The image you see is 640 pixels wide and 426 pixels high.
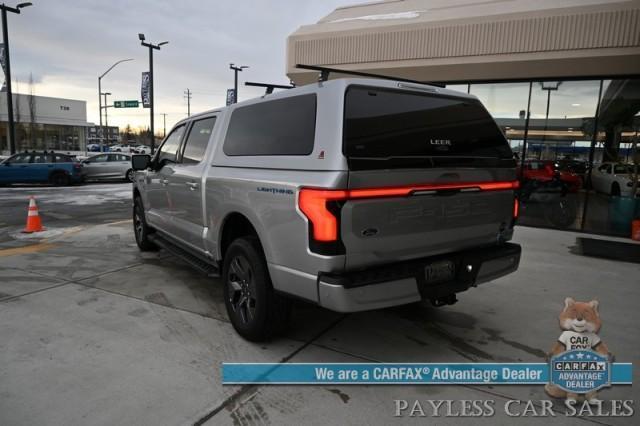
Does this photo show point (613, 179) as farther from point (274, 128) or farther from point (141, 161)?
point (141, 161)

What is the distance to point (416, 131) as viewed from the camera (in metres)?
3.30

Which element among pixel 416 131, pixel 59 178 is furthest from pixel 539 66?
pixel 59 178

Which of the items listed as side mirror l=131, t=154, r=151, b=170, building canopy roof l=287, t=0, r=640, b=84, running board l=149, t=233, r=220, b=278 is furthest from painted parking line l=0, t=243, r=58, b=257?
building canopy roof l=287, t=0, r=640, b=84

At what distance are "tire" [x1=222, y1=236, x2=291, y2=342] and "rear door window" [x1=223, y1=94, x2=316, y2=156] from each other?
0.81 m

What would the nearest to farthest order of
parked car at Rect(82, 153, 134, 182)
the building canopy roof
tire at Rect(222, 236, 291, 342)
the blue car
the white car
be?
1. tire at Rect(222, 236, 291, 342)
2. the building canopy roof
3. the white car
4. the blue car
5. parked car at Rect(82, 153, 134, 182)

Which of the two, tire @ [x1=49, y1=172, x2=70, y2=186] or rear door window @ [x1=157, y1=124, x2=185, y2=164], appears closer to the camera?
rear door window @ [x1=157, y1=124, x2=185, y2=164]

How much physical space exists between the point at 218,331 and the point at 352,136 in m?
2.15

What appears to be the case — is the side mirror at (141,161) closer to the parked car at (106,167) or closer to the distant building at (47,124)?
the parked car at (106,167)

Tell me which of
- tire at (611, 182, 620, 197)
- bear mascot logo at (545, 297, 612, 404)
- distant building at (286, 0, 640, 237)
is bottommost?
bear mascot logo at (545, 297, 612, 404)

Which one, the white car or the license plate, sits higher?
the white car

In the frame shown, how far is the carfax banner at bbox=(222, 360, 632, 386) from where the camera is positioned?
309 cm

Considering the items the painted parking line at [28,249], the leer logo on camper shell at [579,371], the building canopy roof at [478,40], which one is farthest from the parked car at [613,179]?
the painted parking line at [28,249]

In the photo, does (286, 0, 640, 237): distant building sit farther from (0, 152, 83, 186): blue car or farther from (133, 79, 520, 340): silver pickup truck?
(0, 152, 83, 186): blue car

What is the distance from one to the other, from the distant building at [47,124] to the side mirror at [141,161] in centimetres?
4590
